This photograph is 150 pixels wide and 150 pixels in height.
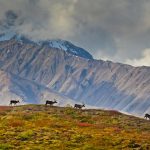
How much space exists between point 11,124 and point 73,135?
11.6 metres

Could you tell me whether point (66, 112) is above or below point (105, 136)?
above

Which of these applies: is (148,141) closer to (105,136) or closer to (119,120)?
(105,136)

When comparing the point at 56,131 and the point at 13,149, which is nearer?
the point at 13,149

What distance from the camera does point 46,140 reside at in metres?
45.2

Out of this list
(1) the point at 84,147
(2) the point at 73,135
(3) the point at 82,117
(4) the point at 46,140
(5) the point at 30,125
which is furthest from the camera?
(3) the point at 82,117

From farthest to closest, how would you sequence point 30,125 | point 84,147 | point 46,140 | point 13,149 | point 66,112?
point 66,112
point 30,125
point 46,140
point 84,147
point 13,149

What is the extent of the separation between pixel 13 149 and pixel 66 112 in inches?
1790

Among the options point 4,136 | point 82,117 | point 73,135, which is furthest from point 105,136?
point 82,117

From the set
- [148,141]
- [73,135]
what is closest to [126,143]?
[148,141]

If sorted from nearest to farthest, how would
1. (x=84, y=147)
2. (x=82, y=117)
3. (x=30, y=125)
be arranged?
(x=84, y=147), (x=30, y=125), (x=82, y=117)

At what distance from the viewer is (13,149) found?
39344 mm

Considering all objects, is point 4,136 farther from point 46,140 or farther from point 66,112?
point 66,112

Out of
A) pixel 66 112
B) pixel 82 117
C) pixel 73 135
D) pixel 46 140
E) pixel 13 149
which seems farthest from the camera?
pixel 66 112

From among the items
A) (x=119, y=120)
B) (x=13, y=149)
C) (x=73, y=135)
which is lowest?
(x=13, y=149)
